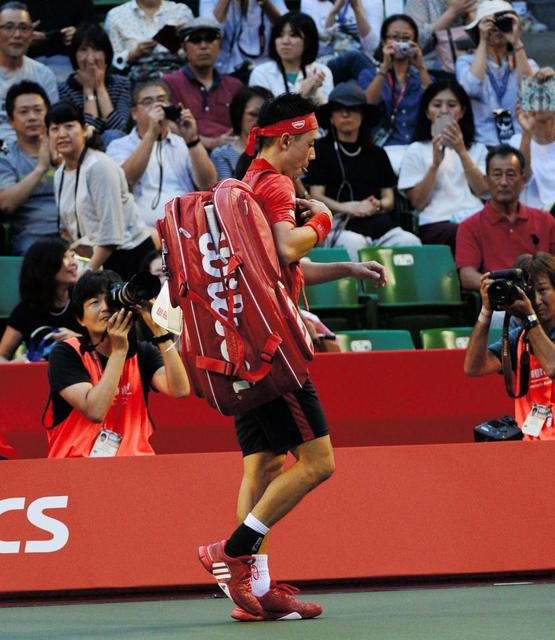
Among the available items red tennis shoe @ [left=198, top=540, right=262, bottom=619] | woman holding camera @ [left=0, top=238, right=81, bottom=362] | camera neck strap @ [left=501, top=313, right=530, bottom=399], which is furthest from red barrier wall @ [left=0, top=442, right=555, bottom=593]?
woman holding camera @ [left=0, top=238, right=81, bottom=362]

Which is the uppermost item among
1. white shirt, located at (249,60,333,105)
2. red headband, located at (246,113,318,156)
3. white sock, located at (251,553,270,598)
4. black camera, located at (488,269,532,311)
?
red headband, located at (246,113,318,156)

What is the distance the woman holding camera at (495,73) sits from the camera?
37.2 ft

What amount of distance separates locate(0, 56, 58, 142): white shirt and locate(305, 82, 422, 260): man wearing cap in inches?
83.2

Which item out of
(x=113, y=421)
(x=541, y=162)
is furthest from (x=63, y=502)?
(x=541, y=162)

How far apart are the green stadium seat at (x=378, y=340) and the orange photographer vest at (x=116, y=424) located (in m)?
2.32

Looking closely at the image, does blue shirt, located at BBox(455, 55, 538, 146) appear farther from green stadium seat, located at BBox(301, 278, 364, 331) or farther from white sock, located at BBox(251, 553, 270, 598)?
white sock, located at BBox(251, 553, 270, 598)

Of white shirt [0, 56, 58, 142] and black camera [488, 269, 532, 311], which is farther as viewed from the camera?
white shirt [0, 56, 58, 142]

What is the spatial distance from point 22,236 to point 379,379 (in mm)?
3072

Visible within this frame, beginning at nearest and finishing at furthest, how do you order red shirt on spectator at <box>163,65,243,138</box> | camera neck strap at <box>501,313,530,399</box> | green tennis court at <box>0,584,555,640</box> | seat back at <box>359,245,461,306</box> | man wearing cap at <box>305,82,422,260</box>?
1. green tennis court at <box>0,584,555,640</box>
2. camera neck strap at <box>501,313,530,399</box>
3. seat back at <box>359,245,461,306</box>
4. man wearing cap at <box>305,82,422,260</box>
5. red shirt on spectator at <box>163,65,243,138</box>

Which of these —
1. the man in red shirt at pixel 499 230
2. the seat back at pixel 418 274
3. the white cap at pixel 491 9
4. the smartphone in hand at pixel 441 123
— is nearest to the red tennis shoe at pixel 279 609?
the seat back at pixel 418 274

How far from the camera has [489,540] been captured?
578 cm

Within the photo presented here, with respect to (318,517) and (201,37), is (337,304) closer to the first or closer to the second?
(201,37)

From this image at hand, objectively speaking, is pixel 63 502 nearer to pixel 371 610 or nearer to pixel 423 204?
pixel 371 610

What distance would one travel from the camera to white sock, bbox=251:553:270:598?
4.86m
